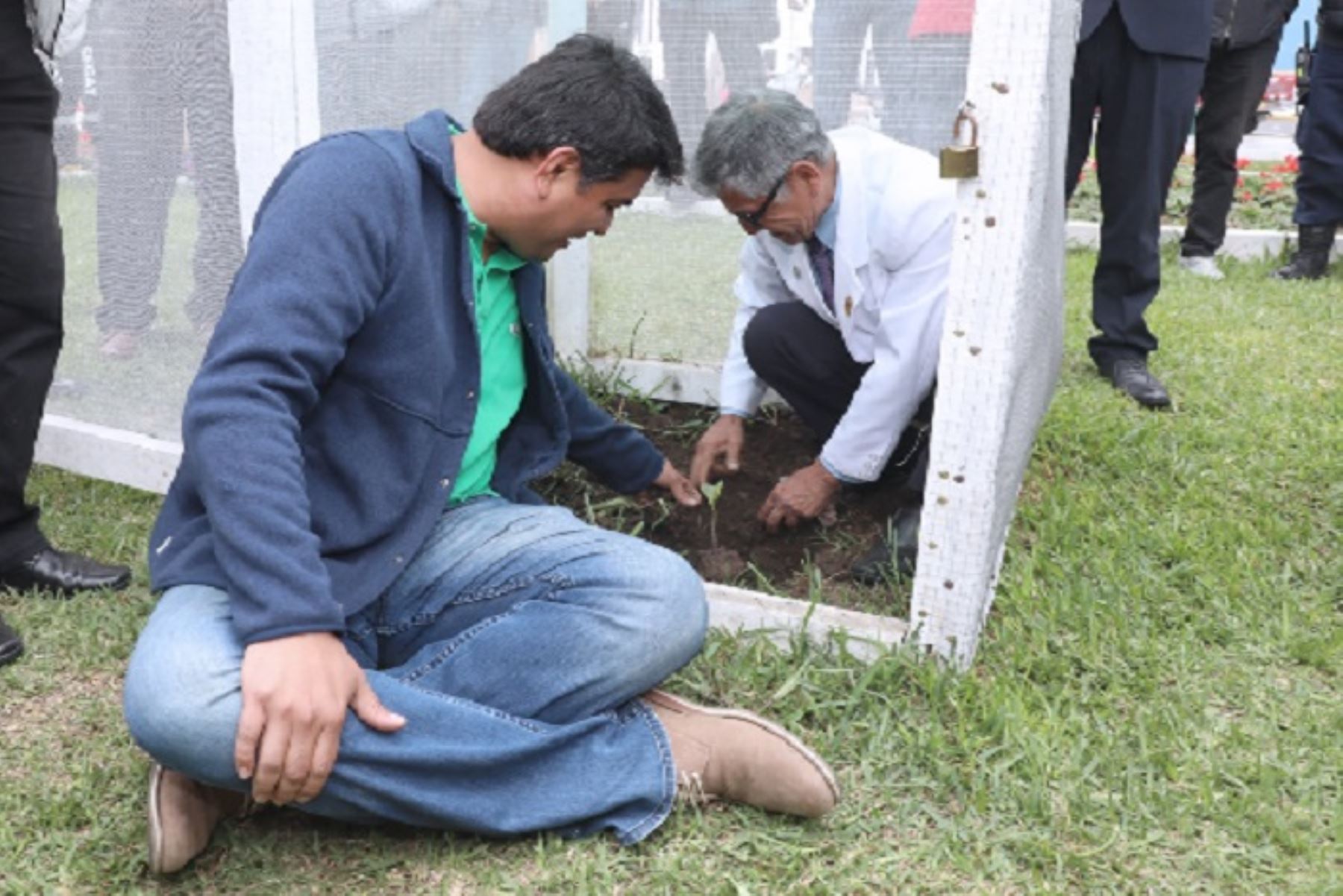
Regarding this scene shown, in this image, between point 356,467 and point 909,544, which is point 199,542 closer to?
point 356,467

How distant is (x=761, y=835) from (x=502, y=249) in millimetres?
993

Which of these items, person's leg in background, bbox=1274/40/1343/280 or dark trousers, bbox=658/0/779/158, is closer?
dark trousers, bbox=658/0/779/158

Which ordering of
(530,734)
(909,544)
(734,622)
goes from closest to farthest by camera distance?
(530,734)
(734,622)
(909,544)

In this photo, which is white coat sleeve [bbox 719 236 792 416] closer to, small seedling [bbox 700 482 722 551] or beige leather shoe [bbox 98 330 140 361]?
small seedling [bbox 700 482 722 551]

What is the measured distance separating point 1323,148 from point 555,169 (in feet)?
17.7

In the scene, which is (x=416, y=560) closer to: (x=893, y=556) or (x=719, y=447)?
(x=893, y=556)

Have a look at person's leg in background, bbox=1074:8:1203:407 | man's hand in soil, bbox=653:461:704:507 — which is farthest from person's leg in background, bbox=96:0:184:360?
person's leg in background, bbox=1074:8:1203:407

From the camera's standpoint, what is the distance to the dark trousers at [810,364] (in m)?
3.00

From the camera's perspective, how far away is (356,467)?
1.89 metres

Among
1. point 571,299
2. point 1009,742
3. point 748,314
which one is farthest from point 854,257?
point 571,299

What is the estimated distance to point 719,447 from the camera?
3.06 m

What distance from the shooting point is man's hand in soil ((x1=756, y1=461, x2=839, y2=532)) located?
2828 mm

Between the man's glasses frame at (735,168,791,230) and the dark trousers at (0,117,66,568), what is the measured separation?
1372 mm

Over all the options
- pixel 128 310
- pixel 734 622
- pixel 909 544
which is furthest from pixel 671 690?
pixel 128 310
